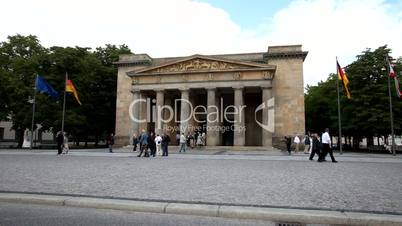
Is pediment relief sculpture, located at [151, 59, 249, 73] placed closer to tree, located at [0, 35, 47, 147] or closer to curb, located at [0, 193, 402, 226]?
tree, located at [0, 35, 47, 147]

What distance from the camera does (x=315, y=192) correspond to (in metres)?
7.61

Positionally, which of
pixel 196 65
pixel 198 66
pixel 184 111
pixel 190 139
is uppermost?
pixel 196 65

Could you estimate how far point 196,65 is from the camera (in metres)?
39.2

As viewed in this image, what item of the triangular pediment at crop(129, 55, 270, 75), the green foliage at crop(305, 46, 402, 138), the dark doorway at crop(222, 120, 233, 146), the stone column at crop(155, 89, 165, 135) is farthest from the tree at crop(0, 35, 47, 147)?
the green foliage at crop(305, 46, 402, 138)

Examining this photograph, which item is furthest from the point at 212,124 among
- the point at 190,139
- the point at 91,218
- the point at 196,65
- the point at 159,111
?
the point at 91,218

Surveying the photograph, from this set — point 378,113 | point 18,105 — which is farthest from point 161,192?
point 18,105

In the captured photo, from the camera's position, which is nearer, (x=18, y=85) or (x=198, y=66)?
(x=18, y=85)

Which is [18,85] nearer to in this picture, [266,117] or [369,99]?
[266,117]

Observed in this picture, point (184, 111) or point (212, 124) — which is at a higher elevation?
point (184, 111)

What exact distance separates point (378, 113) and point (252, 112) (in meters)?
16.6

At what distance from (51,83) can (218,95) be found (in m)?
22.3

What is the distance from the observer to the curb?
528 centimetres

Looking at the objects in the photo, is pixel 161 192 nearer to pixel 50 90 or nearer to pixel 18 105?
pixel 50 90

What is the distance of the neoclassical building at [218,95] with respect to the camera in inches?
1451
